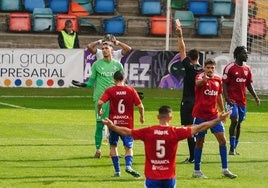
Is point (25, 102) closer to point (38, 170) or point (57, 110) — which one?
point (57, 110)

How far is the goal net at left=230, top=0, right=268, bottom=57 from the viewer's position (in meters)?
36.0

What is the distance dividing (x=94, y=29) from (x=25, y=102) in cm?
1235

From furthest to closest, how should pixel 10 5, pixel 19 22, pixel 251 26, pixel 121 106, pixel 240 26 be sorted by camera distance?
pixel 10 5 → pixel 19 22 → pixel 251 26 → pixel 240 26 → pixel 121 106

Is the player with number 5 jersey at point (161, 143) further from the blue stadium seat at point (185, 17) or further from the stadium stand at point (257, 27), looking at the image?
the blue stadium seat at point (185, 17)

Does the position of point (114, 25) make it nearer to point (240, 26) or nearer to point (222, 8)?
point (222, 8)

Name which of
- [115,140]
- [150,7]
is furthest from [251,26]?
[115,140]

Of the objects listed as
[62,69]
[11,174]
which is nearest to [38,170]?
[11,174]

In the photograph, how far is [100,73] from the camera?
22.2 metres

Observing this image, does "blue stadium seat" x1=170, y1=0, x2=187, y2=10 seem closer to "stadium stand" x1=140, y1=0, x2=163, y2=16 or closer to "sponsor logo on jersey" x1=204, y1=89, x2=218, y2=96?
"stadium stand" x1=140, y1=0, x2=163, y2=16

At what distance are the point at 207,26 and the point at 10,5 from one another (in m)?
8.24

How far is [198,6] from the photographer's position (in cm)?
4853

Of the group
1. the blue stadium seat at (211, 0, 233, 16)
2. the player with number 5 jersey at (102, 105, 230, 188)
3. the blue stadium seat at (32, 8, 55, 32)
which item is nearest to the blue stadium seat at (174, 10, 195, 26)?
the blue stadium seat at (211, 0, 233, 16)

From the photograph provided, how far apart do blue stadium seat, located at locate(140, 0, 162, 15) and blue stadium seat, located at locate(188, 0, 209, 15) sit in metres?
1.51

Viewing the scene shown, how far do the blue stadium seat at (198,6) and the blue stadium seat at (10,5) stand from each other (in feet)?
24.3
